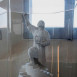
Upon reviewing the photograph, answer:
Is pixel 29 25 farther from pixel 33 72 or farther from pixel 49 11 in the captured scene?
pixel 33 72

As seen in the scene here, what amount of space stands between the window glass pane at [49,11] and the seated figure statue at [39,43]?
3.5 inches

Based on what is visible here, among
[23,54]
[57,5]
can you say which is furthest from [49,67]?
[57,5]

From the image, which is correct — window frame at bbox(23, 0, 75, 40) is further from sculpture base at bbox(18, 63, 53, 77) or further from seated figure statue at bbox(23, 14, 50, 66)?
sculpture base at bbox(18, 63, 53, 77)

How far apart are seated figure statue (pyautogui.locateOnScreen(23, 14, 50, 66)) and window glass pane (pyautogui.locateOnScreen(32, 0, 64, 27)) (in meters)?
0.09

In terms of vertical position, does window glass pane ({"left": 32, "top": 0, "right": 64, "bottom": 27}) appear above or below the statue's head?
above

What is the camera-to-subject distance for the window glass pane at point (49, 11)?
1070 millimetres

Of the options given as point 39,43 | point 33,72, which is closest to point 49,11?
point 39,43

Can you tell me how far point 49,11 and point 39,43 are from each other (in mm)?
266

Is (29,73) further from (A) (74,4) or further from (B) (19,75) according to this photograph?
(A) (74,4)

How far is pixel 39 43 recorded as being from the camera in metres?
0.97

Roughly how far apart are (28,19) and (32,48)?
0.20m

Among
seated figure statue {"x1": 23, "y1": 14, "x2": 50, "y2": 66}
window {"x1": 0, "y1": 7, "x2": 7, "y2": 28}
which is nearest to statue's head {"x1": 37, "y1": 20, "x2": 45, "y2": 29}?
seated figure statue {"x1": 23, "y1": 14, "x2": 50, "y2": 66}

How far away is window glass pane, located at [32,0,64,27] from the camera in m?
1.07

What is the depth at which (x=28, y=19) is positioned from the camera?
3.41ft
